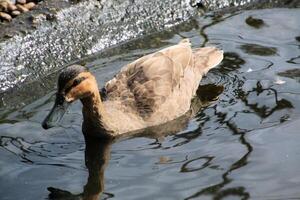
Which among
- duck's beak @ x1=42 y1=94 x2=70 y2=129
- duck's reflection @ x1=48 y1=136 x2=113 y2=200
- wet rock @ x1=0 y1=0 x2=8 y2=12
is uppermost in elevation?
wet rock @ x1=0 y1=0 x2=8 y2=12

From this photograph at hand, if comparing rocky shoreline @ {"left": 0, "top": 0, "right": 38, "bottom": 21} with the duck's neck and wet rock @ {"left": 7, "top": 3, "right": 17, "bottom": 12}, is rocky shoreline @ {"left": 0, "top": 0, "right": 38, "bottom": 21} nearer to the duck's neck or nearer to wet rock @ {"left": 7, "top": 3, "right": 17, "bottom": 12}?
wet rock @ {"left": 7, "top": 3, "right": 17, "bottom": 12}

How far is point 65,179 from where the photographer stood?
666 centimetres

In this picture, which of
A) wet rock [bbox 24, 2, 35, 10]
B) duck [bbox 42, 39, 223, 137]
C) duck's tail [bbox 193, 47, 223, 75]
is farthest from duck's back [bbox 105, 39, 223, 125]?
wet rock [bbox 24, 2, 35, 10]

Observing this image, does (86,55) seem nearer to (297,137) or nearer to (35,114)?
(35,114)

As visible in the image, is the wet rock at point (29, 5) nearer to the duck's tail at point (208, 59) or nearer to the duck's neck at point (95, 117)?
the duck's tail at point (208, 59)

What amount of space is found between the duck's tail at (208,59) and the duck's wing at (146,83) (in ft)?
1.41

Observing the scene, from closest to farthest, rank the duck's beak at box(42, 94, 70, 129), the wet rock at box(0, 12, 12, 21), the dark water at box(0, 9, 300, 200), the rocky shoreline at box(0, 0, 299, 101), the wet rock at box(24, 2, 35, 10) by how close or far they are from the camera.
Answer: the dark water at box(0, 9, 300, 200) → the duck's beak at box(42, 94, 70, 129) → the rocky shoreline at box(0, 0, 299, 101) → the wet rock at box(0, 12, 12, 21) → the wet rock at box(24, 2, 35, 10)

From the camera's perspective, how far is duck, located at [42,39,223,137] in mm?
7027

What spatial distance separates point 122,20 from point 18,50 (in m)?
1.46

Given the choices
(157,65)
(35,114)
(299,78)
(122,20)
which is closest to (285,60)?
(299,78)

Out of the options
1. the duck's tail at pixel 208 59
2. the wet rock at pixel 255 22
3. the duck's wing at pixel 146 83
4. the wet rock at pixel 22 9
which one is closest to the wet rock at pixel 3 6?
the wet rock at pixel 22 9

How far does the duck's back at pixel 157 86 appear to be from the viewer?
7.68m

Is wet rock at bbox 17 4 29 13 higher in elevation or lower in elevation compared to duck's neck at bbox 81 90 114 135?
higher

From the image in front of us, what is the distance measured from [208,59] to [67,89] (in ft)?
6.94
